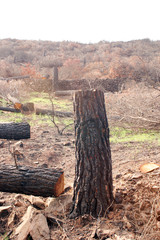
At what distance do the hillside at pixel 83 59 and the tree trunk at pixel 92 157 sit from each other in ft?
38.6

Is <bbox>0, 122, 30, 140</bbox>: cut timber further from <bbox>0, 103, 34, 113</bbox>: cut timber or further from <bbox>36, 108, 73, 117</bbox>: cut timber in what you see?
<bbox>0, 103, 34, 113</bbox>: cut timber

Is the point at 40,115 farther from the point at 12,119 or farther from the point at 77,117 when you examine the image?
the point at 77,117

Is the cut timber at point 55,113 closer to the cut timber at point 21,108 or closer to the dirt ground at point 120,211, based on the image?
the cut timber at point 21,108

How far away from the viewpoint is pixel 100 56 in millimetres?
25547

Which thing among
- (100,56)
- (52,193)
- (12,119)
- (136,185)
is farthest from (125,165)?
(100,56)

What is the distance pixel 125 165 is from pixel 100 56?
908 inches

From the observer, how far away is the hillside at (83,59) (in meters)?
17.5

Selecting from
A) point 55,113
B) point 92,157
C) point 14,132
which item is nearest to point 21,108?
point 55,113

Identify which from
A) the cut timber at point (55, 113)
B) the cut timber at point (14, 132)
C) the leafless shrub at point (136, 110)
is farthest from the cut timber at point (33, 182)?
the cut timber at point (55, 113)

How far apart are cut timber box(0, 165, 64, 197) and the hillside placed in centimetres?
1180

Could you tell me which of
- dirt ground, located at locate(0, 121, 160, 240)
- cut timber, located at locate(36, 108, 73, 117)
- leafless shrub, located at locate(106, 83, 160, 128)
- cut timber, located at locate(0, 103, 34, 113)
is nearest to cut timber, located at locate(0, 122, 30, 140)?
dirt ground, located at locate(0, 121, 160, 240)

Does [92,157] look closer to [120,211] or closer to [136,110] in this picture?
[120,211]

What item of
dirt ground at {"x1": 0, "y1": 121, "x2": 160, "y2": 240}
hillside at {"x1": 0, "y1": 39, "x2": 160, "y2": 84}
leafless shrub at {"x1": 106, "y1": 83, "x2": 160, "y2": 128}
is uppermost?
hillside at {"x1": 0, "y1": 39, "x2": 160, "y2": 84}

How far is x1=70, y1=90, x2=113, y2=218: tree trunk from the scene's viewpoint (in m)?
2.54
